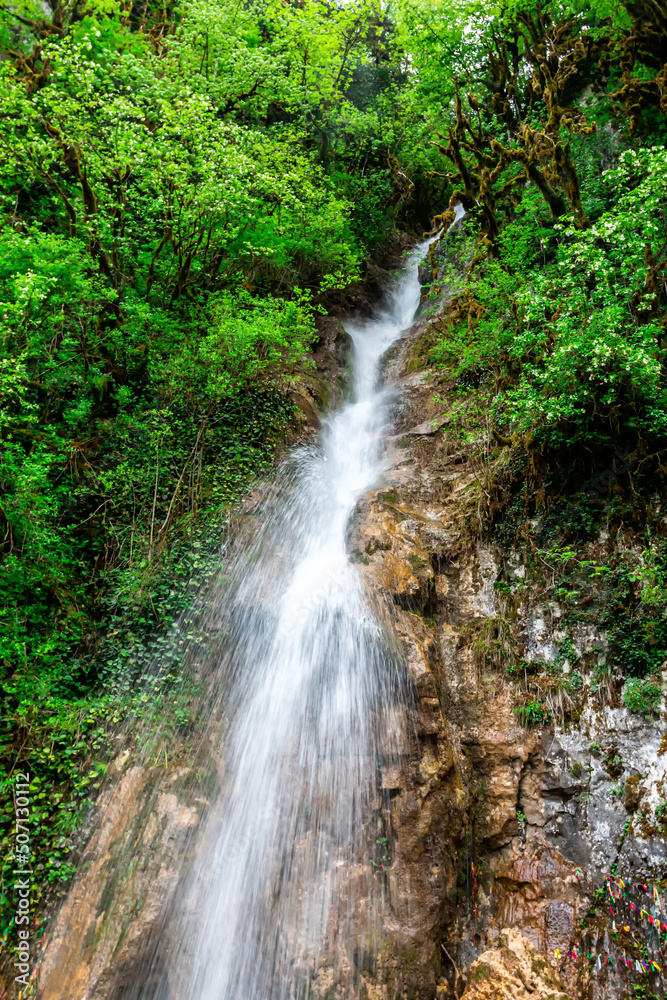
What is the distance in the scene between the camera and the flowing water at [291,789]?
4570mm

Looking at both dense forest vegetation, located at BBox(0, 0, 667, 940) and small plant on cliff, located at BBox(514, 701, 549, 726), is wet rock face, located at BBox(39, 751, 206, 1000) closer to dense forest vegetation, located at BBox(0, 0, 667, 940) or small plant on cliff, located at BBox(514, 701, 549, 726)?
dense forest vegetation, located at BBox(0, 0, 667, 940)

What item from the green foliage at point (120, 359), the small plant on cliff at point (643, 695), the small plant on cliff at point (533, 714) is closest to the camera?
the small plant on cliff at point (643, 695)

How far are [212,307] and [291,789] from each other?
7799mm

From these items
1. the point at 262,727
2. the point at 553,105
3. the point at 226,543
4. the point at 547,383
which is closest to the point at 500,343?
the point at 547,383

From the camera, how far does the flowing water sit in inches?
180

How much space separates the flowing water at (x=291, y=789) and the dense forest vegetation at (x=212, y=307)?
0.98 metres

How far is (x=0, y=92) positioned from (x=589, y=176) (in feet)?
30.7

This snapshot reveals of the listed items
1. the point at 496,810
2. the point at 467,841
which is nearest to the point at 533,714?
the point at 496,810

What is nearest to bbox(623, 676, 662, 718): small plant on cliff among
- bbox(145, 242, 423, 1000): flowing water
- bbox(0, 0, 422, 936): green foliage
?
bbox(145, 242, 423, 1000): flowing water

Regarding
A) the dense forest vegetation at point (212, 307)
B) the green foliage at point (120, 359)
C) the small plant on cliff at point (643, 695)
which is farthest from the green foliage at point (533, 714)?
the green foliage at point (120, 359)

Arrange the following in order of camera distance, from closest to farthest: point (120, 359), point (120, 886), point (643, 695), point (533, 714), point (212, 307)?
1. point (120, 886)
2. point (643, 695)
3. point (533, 714)
4. point (120, 359)
5. point (212, 307)

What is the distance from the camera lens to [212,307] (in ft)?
29.9

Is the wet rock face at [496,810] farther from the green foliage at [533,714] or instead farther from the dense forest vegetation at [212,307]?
the dense forest vegetation at [212,307]

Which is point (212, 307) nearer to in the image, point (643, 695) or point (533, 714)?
point (533, 714)
